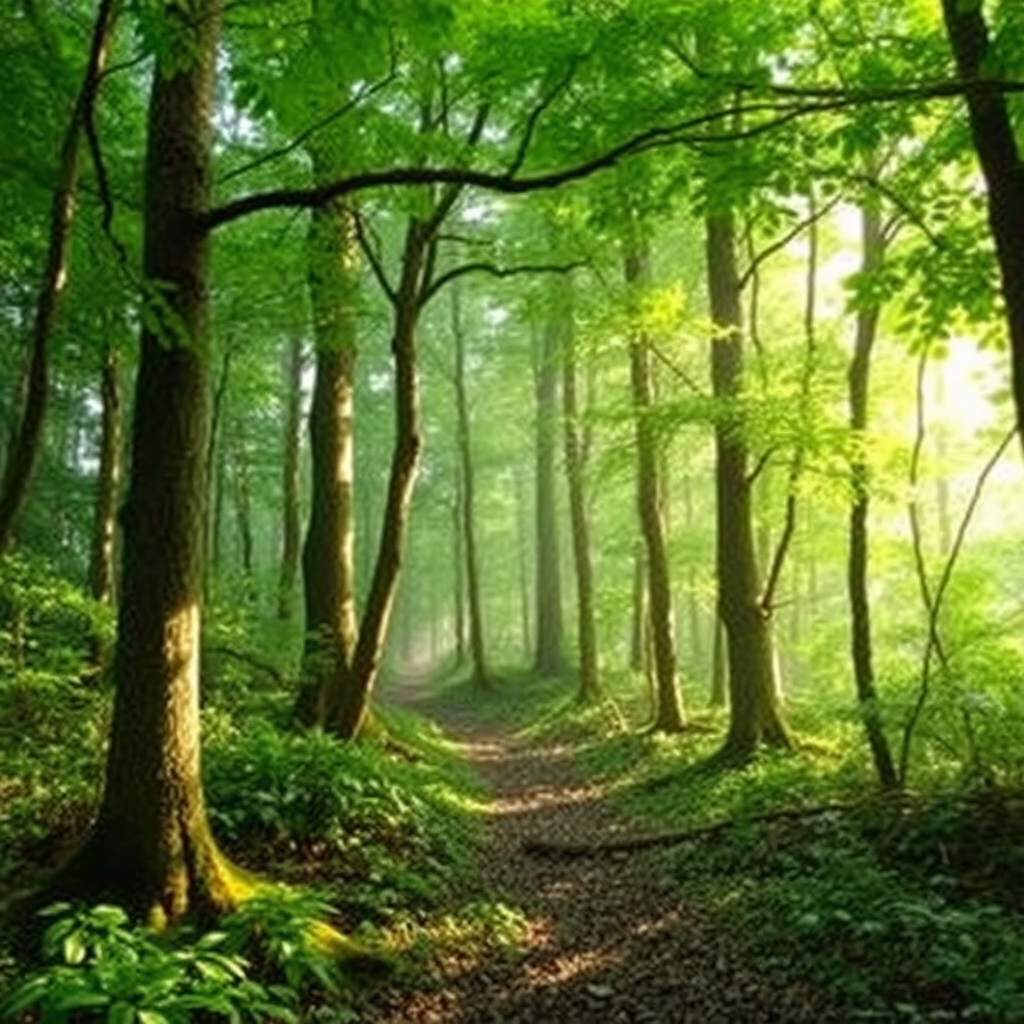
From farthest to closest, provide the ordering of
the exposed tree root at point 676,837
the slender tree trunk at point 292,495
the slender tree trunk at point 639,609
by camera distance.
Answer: the slender tree trunk at point 639,609 < the slender tree trunk at point 292,495 < the exposed tree root at point 676,837

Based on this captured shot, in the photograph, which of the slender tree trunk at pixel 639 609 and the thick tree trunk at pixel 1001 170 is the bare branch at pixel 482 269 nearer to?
the thick tree trunk at pixel 1001 170

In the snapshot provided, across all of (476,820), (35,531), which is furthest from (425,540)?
(476,820)

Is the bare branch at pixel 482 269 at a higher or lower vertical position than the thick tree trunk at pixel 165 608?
higher

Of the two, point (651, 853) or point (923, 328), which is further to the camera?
point (651, 853)

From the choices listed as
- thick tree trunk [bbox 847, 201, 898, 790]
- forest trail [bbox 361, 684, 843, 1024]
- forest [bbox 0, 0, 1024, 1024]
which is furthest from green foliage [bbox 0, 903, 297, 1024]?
thick tree trunk [bbox 847, 201, 898, 790]

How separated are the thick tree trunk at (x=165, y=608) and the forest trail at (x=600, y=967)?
1.44 meters

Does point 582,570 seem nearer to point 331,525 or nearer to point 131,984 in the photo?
point 331,525

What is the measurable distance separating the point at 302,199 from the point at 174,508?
73.0 inches

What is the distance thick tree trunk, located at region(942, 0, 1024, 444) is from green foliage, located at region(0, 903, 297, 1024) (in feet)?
17.0

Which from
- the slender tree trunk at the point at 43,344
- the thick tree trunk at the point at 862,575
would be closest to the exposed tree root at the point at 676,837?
the thick tree trunk at the point at 862,575

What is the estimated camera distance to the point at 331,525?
47.8 feet

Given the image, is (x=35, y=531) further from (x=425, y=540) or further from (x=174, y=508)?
(x=425, y=540)

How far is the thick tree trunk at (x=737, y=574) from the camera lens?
47.0 ft

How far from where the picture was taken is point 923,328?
827 cm
